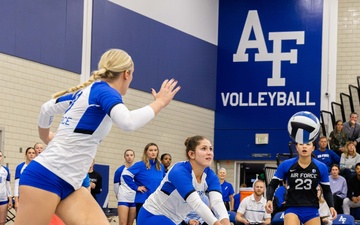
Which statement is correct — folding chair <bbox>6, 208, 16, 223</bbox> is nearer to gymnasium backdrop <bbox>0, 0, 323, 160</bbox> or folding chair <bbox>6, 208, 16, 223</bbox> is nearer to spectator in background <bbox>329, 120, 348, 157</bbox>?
gymnasium backdrop <bbox>0, 0, 323, 160</bbox>

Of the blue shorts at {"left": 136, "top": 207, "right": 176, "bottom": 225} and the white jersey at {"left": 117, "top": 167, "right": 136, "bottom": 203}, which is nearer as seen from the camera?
the blue shorts at {"left": 136, "top": 207, "right": 176, "bottom": 225}

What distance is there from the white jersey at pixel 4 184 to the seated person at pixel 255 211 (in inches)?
A: 192

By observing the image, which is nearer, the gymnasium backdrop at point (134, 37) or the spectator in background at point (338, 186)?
the gymnasium backdrop at point (134, 37)

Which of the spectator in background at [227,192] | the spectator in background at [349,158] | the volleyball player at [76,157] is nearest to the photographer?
the volleyball player at [76,157]

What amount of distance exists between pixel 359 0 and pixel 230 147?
6237 mm

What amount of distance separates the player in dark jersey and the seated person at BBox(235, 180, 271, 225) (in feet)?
19.7

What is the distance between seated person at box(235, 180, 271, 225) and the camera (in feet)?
53.4

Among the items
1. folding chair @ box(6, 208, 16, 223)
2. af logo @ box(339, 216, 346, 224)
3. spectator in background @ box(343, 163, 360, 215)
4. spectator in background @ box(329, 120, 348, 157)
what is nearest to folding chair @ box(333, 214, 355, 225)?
af logo @ box(339, 216, 346, 224)

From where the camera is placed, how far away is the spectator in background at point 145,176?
14773 millimetres

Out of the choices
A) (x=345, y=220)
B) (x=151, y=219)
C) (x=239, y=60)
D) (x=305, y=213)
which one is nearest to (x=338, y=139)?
(x=345, y=220)

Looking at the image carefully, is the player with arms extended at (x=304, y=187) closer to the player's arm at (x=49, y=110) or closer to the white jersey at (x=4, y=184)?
the player's arm at (x=49, y=110)

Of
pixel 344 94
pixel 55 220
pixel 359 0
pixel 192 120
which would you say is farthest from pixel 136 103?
pixel 55 220

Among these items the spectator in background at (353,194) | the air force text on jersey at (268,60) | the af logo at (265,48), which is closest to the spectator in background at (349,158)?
the spectator in background at (353,194)

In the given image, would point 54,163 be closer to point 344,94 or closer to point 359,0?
point 344,94
